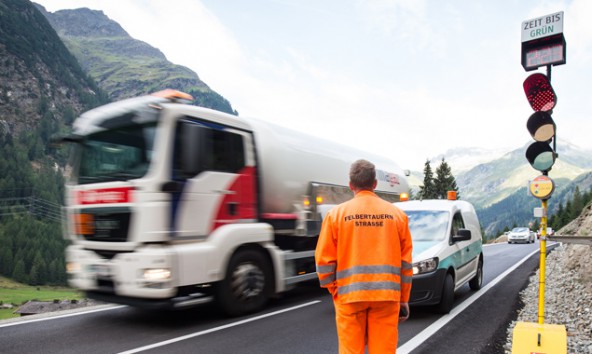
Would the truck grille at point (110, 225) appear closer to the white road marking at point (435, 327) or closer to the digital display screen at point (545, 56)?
the white road marking at point (435, 327)

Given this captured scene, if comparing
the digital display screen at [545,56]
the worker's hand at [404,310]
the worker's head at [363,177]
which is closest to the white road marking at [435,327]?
the worker's hand at [404,310]

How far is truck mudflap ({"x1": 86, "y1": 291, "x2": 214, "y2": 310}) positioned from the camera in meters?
5.85

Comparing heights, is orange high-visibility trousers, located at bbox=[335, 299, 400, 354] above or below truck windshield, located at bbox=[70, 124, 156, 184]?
below

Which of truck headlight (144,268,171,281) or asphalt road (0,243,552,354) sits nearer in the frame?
asphalt road (0,243,552,354)

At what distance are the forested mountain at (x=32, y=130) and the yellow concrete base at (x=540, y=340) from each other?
90574 mm

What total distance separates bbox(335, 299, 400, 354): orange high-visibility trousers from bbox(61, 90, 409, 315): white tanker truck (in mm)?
3366

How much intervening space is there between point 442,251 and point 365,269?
14.8ft

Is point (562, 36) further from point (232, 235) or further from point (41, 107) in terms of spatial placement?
point (41, 107)

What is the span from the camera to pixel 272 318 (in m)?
6.95

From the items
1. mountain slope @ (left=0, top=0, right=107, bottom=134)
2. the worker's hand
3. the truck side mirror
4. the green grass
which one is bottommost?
the green grass

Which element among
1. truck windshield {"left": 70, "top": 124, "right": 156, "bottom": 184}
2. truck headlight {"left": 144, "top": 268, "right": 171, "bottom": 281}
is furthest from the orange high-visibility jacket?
truck windshield {"left": 70, "top": 124, "right": 156, "bottom": 184}

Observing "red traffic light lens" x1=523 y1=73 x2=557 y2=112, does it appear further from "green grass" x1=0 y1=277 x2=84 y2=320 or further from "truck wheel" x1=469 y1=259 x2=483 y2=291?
"green grass" x1=0 y1=277 x2=84 y2=320

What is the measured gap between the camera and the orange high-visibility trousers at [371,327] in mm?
3088

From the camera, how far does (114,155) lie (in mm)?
6504
